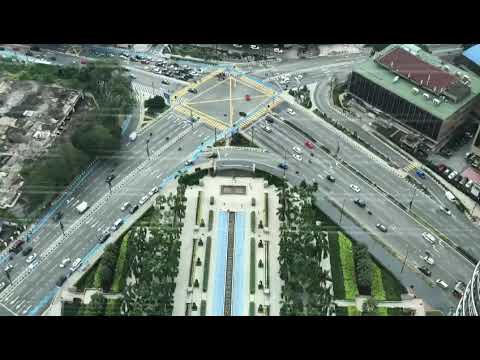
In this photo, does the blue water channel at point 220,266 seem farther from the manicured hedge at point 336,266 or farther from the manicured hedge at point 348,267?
Result: the manicured hedge at point 348,267

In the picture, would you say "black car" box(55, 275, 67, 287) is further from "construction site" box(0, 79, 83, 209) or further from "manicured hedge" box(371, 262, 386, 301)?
"manicured hedge" box(371, 262, 386, 301)

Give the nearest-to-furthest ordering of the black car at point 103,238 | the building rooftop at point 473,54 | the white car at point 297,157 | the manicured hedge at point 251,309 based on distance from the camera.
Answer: the manicured hedge at point 251,309, the black car at point 103,238, the white car at point 297,157, the building rooftop at point 473,54

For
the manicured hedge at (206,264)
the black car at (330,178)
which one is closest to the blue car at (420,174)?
the black car at (330,178)

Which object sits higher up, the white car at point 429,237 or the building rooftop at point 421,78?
the building rooftop at point 421,78

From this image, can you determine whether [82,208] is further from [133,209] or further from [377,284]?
[377,284]

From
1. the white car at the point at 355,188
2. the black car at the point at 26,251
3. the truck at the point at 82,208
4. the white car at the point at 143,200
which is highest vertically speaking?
the white car at the point at 355,188

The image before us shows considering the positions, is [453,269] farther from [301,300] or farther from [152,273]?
[152,273]

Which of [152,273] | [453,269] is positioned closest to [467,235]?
[453,269]
